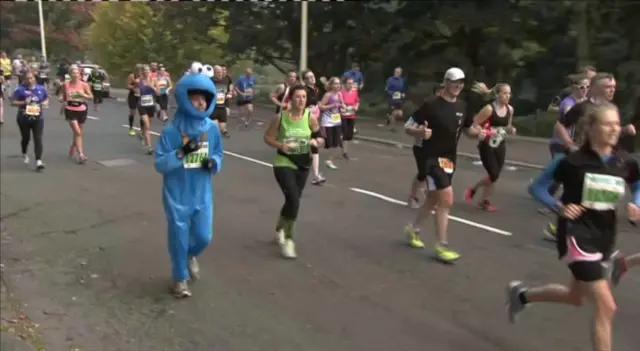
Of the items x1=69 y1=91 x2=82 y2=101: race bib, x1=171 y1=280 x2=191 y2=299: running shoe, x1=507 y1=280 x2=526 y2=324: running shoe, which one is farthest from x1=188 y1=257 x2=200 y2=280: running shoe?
x1=69 y1=91 x2=82 y2=101: race bib

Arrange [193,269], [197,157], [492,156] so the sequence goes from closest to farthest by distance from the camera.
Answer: [197,157]
[193,269]
[492,156]

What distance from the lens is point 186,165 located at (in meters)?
6.04

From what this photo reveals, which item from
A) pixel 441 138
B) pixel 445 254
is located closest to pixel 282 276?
pixel 445 254

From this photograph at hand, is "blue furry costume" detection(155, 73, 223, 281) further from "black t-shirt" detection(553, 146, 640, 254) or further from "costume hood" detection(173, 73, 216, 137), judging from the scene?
"black t-shirt" detection(553, 146, 640, 254)

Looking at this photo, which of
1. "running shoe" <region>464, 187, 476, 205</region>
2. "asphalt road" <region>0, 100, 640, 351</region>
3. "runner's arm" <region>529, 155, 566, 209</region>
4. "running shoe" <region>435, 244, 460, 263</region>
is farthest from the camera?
"running shoe" <region>464, 187, 476, 205</region>

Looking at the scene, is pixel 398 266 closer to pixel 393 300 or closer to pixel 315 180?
pixel 393 300

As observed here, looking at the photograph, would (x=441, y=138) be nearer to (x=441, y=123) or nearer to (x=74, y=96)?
(x=441, y=123)

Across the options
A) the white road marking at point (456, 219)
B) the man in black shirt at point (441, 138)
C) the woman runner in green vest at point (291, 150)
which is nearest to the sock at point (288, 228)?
the woman runner in green vest at point (291, 150)

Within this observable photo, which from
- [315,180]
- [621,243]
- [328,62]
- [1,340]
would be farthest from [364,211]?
[328,62]

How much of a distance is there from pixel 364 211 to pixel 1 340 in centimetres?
551

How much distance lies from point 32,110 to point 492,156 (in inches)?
310

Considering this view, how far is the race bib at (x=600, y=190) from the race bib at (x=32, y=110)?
35.2 feet

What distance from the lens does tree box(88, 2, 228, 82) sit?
108 ft

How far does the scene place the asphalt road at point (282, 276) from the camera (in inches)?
212
